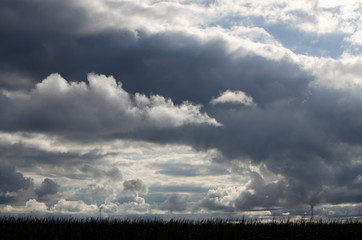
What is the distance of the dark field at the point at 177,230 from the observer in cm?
5756

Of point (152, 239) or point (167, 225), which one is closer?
point (152, 239)

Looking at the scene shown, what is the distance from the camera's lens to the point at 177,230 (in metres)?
59.2

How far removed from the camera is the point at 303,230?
6088 centimetres

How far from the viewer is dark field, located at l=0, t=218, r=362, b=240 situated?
57.6 metres

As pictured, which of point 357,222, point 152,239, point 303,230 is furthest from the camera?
point 357,222

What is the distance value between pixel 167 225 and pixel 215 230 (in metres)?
6.93

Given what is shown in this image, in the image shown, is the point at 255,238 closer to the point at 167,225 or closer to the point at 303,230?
the point at 303,230

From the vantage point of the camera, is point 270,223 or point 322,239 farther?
point 270,223

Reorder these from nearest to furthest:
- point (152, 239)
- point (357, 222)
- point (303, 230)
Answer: point (152, 239) < point (303, 230) < point (357, 222)

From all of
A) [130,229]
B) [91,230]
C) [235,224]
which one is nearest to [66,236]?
[91,230]

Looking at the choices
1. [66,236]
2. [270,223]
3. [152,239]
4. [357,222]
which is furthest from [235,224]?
[66,236]

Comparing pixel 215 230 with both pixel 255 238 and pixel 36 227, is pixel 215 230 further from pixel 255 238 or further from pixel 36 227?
pixel 36 227

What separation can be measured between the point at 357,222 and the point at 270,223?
1364cm

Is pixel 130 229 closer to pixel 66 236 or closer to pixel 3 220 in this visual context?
pixel 66 236
